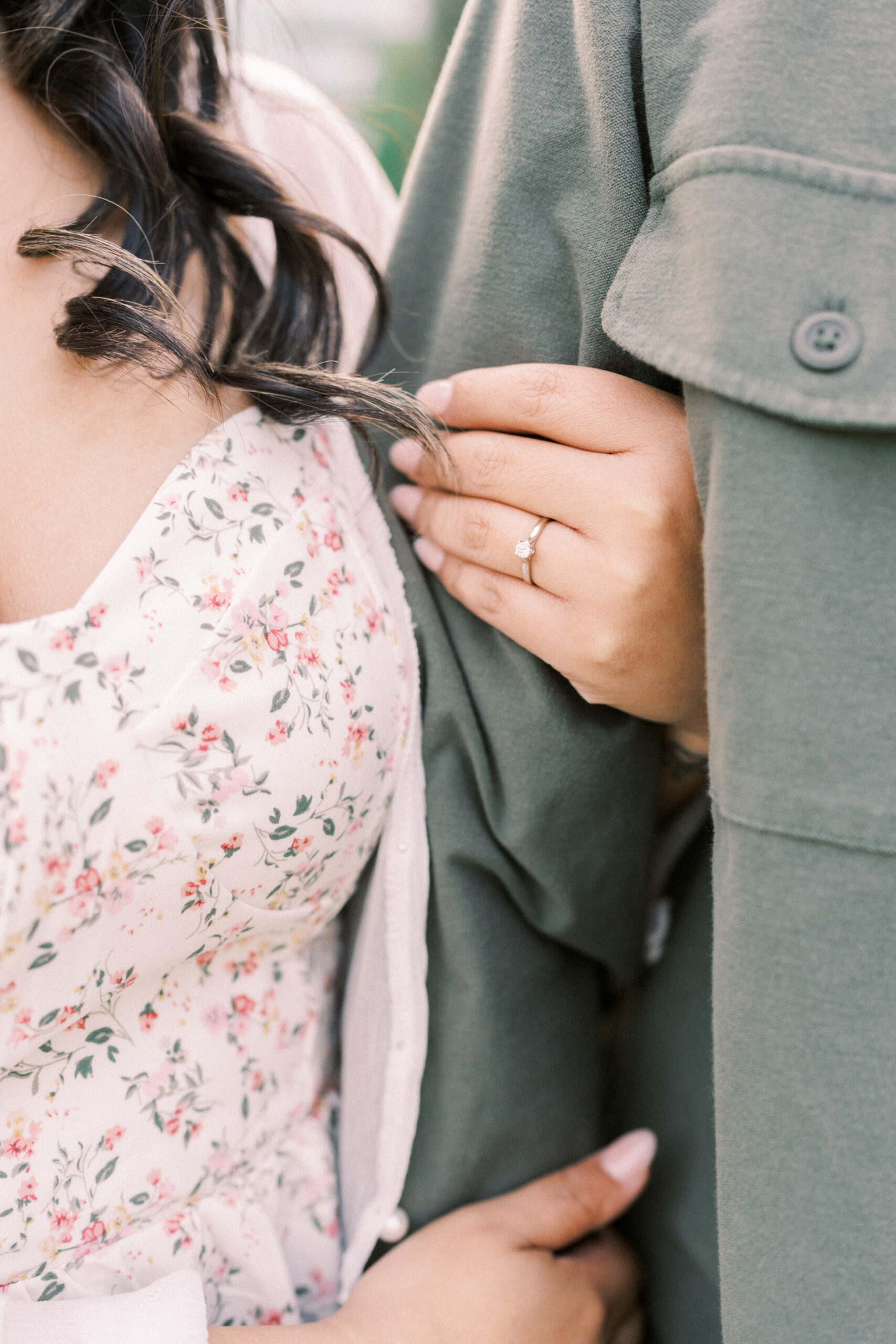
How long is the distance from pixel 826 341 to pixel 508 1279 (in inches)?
27.3

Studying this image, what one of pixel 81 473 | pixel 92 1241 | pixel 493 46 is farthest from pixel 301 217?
pixel 92 1241

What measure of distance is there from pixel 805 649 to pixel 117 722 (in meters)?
0.39

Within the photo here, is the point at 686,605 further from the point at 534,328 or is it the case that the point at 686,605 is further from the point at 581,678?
the point at 534,328

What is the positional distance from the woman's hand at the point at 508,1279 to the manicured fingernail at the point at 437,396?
65 centimetres

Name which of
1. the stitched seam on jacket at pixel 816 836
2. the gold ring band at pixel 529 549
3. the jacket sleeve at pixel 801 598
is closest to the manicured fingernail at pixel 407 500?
the gold ring band at pixel 529 549

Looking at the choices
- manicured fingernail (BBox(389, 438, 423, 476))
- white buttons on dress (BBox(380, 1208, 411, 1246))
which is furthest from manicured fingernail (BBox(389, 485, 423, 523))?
white buttons on dress (BBox(380, 1208, 411, 1246))

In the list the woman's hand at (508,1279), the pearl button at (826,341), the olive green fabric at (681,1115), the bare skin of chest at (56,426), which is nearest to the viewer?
the pearl button at (826,341)

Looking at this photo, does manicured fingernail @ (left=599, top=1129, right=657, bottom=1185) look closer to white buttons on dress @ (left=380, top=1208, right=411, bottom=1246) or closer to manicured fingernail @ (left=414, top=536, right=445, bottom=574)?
white buttons on dress @ (left=380, top=1208, right=411, bottom=1246)

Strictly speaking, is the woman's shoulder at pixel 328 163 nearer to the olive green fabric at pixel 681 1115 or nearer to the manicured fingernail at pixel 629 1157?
the olive green fabric at pixel 681 1115

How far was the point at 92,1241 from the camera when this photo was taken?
604mm

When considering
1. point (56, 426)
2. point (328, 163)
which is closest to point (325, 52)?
point (328, 163)

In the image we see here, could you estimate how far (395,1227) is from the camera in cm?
72

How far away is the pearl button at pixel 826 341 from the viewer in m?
0.44

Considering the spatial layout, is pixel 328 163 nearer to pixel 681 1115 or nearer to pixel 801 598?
pixel 801 598
